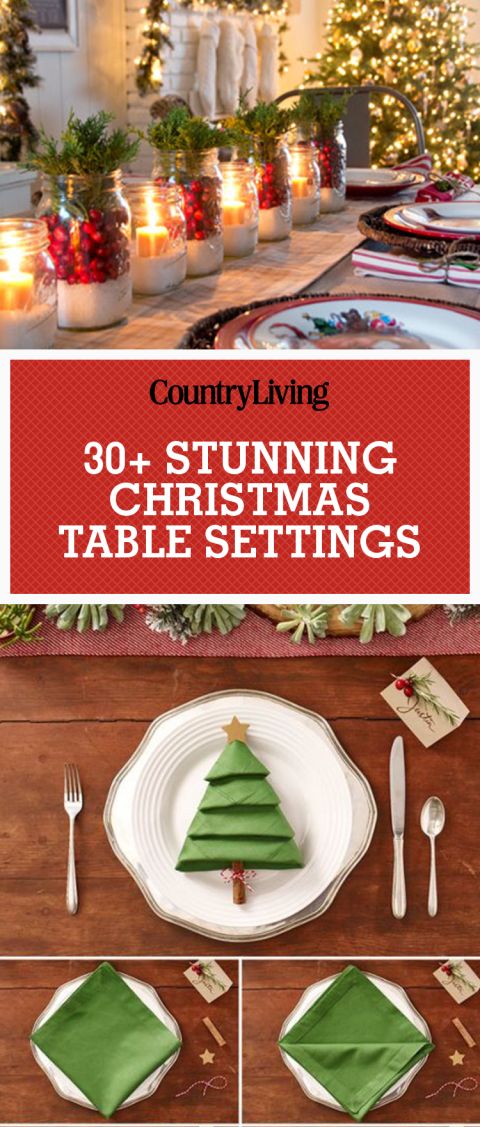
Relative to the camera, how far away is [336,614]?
2.97 ft

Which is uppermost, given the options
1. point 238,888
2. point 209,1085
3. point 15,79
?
point 15,79

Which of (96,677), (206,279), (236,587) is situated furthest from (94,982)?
(206,279)

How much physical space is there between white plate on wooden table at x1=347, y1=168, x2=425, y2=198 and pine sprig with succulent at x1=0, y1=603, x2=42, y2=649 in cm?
134

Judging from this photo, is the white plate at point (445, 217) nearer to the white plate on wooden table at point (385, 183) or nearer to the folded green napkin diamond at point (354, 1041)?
the white plate on wooden table at point (385, 183)

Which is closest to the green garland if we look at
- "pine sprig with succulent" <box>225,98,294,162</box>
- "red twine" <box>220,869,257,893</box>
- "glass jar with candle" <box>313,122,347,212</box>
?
"glass jar with candle" <box>313,122,347,212</box>

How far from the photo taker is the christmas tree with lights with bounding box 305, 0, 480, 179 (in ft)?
16.6

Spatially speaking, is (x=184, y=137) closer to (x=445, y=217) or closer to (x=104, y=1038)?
(x=445, y=217)

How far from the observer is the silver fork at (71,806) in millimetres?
945

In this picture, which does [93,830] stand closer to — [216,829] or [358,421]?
[216,829]

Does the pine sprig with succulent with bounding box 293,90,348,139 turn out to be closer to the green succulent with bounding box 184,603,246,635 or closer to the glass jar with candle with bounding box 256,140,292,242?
the glass jar with candle with bounding box 256,140,292,242

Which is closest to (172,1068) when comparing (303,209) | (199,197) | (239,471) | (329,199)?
(239,471)

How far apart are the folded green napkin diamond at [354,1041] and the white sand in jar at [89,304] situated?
24.9 inches

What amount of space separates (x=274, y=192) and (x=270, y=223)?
4cm

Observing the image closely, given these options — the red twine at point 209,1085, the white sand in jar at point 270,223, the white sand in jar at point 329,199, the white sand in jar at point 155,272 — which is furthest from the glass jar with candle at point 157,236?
the red twine at point 209,1085
